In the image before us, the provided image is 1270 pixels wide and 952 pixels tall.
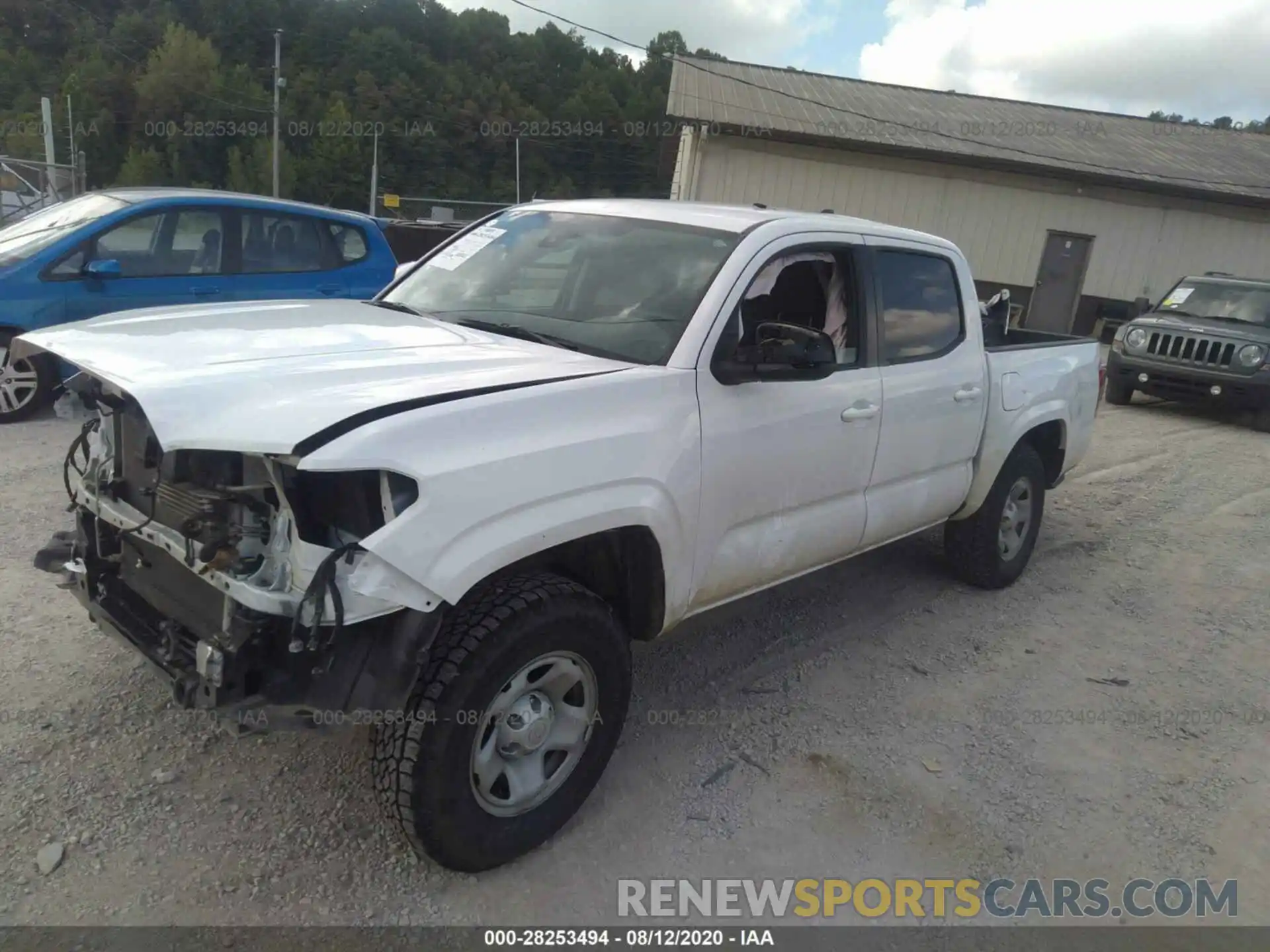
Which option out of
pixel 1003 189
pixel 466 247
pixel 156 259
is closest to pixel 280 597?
pixel 466 247

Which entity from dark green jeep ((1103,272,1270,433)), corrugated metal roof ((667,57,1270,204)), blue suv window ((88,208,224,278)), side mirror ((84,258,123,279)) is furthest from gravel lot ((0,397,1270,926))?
corrugated metal roof ((667,57,1270,204))

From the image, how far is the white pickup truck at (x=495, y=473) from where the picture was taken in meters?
2.33

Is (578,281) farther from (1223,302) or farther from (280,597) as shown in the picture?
(1223,302)

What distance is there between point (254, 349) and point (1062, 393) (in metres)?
4.37

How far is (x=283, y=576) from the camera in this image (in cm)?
235

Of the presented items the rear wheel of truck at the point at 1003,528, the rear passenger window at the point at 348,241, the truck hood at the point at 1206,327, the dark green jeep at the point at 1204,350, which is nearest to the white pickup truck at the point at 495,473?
the rear wheel of truck at the point at 1003,528

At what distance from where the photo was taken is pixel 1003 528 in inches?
205

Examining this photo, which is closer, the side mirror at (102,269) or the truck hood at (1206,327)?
the side mirror at (102,269)

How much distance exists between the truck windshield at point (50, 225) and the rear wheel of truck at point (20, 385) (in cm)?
63

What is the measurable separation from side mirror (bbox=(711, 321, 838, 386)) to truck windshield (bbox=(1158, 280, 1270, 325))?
35.6 ft

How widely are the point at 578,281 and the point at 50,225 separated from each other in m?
5.69

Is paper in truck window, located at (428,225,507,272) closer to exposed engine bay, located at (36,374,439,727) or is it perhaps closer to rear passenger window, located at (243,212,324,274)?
exposed engine bay, located at (36,374,439,727)

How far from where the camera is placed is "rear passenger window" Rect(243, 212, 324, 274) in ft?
25.0
